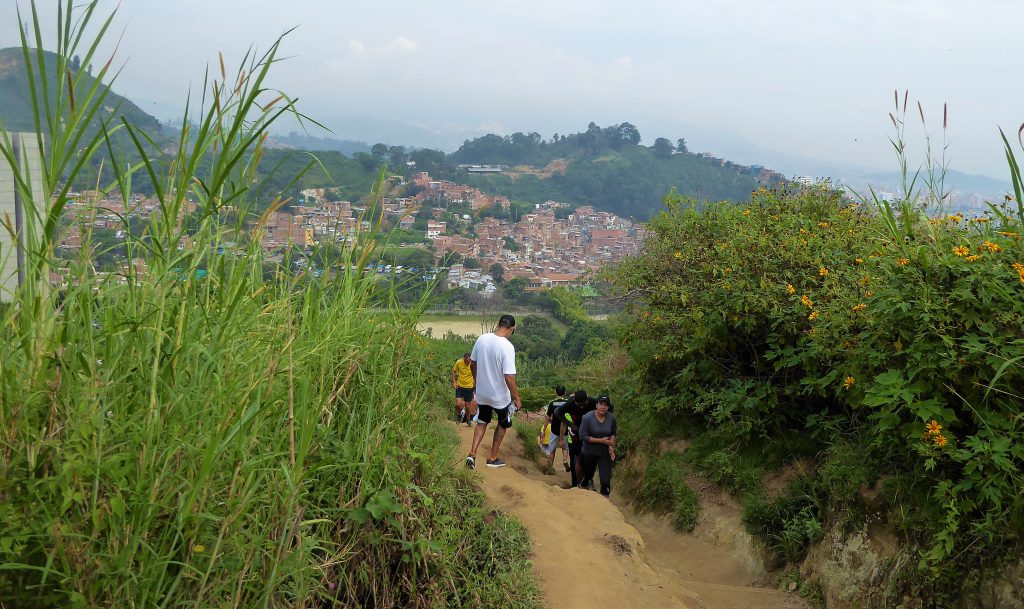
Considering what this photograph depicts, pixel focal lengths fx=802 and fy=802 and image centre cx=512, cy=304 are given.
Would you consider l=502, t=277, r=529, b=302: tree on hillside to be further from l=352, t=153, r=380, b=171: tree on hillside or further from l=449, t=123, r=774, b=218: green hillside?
l=449, t=123, r=774, b=218: green hillside

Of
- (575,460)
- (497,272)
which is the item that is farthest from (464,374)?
(497,272)

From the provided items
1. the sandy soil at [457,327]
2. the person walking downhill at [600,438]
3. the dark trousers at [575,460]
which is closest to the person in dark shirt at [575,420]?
the dark trousers at [575,460]

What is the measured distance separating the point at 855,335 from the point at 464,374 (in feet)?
13.4

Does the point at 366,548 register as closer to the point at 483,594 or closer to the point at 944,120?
the point at 483,594

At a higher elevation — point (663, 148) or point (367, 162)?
point (663, 148)

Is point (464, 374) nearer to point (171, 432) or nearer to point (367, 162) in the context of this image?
point (171, 432)

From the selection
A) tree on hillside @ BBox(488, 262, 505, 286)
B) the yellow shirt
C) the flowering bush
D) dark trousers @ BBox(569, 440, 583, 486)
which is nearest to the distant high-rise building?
the flowering bush

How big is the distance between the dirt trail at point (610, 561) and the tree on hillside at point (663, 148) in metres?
115

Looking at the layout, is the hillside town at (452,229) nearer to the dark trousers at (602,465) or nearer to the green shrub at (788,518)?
the dark trousers at (602,465)

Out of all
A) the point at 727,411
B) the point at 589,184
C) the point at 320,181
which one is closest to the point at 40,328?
the point at 727,411

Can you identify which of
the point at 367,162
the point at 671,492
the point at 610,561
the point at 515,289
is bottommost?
the point at 515,289

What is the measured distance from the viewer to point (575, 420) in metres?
8.35

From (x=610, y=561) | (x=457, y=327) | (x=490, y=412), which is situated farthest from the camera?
(x=457, y=327)

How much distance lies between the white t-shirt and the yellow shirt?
1820 mm
